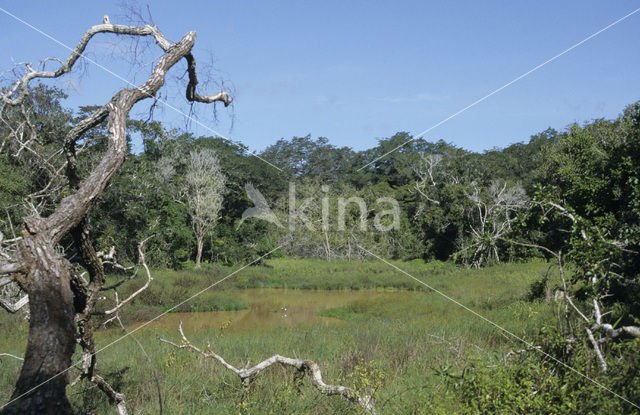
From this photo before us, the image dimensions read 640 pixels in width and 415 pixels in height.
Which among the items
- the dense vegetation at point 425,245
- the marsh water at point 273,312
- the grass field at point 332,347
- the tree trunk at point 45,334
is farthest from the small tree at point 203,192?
the tree trunk at point 45,334

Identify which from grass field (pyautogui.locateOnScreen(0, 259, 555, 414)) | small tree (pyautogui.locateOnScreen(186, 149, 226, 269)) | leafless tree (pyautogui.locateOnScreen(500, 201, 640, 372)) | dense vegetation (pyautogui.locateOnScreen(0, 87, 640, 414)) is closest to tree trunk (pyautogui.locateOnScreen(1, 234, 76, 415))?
dense vegetation (pyautogui.locateOnScreen(0, 87, 640, 414))

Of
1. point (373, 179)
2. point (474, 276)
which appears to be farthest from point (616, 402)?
point (373, 179)

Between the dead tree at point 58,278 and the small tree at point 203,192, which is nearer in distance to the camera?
the dead tree at point 58,278

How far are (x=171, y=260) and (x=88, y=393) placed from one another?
2062 cm

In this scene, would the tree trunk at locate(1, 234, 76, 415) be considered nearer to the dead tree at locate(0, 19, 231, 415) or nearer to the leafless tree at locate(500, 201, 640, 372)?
the dead tree at locate(0, 19, 231, 415)

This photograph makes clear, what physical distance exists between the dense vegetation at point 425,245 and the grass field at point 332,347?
0.23ft

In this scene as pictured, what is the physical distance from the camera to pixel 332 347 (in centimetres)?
834

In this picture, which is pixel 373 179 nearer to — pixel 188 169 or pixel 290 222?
pixel 290 222

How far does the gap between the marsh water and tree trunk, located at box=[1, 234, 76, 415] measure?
9482 mm

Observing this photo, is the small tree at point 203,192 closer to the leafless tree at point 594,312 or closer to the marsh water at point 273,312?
the marsh water at point 273,312

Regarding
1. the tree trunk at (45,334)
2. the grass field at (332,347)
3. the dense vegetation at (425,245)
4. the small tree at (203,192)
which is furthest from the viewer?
the small tree at (203,192)

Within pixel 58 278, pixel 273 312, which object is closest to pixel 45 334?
pixel 58 278

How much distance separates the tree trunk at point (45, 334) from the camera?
2311 mm

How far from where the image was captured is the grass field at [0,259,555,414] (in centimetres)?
481
